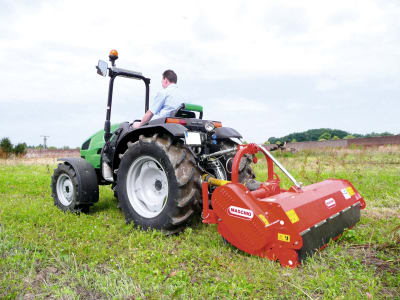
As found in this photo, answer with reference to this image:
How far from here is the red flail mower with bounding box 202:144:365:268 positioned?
251 cm

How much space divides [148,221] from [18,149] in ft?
75.6

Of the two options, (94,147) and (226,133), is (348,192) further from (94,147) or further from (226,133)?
(94,147)

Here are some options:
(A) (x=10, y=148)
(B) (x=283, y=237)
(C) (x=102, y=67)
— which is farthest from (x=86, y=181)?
(A) (x=10, y=148)

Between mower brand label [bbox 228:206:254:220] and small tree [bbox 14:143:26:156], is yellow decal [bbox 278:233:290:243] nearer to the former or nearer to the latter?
mower brand label [bbox 228:206:254:220]

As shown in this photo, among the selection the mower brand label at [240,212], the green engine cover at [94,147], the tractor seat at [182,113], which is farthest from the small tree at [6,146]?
the mower brand label at [240,212]

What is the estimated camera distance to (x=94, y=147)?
511 centimetres

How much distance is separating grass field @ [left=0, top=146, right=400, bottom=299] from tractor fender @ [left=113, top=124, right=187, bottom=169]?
988 mm

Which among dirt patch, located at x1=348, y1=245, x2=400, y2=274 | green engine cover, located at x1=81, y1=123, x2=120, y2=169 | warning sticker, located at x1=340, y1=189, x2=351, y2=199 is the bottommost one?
dirt patch, located at x1=348, y1=245, x2=400, y2=274

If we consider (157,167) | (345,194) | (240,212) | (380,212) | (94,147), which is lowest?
(380,212)

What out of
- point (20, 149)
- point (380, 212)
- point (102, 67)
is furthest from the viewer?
point (20, 149)

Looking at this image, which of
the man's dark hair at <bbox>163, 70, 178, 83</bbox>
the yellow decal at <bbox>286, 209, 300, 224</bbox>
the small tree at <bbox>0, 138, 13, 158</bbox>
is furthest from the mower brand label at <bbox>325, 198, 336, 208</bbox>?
the small tree at <bbox>0, 138, 13, 158</bbox>

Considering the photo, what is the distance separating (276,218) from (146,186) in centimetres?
186

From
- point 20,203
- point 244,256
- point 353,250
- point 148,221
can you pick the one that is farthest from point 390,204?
point 20,203

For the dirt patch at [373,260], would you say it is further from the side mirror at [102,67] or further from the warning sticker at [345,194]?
the side mirror at [102,67]
